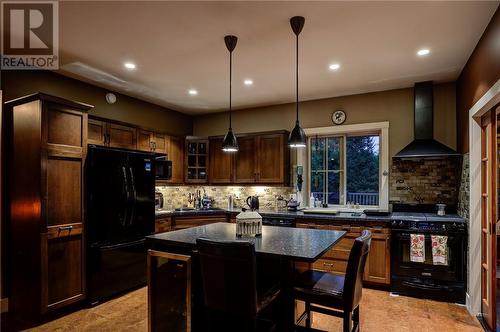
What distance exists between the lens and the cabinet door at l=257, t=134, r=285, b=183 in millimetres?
5019

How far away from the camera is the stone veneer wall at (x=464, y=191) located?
3.42m

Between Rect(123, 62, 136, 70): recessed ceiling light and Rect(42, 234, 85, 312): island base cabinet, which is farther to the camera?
Rect(123, 62, 136, 70): recessed ceiling light

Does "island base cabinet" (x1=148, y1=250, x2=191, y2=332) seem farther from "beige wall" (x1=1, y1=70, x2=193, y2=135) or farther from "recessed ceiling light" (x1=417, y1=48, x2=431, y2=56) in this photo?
"recessed ceiling light" (x1=417, y1=48, x2=431, y2=56)

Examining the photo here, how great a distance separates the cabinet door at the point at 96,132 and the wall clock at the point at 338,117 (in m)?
3.50

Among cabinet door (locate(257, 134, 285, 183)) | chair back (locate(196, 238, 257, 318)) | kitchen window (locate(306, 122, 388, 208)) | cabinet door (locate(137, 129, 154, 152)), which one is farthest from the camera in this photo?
cabinet door (locate(257, 134, 285, 183))

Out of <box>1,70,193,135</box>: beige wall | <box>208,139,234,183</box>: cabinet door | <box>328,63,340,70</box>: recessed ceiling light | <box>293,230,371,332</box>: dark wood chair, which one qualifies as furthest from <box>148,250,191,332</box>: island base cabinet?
<box>208,139,234,183</box>: cabinet door

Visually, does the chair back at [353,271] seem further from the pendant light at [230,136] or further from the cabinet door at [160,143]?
the cabinet door at [160,143]

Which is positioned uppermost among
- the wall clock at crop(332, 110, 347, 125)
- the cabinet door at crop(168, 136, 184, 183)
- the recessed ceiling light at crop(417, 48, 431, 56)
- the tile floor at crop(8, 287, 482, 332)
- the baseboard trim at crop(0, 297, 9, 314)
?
the recessed ceiling light at crop(417, 48, 431, 56)

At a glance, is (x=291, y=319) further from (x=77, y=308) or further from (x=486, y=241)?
(x=77, y=308)

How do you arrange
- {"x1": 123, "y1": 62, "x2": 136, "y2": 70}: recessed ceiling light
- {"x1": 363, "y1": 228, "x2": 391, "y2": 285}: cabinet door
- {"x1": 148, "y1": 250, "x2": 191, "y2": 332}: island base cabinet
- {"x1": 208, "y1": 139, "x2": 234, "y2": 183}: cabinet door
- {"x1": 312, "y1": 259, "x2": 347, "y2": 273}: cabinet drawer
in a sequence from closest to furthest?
{"x1": 148, "y1": 250, "x2": 191, "y2": 332}: island base cabinet < {"x1": 123, "y1": 62, "x2": 136, "y2": 70}: recessed ceiling light < {"x1": 363, "y1": 228, "x2": 391, "y2": 285}: cabinet door < {"x1": 312, "y1": 259, "x2": 347, "y2": 273}: cabinet drawer < {"x1": 208, "y1": 139, "x2": 234, "y2": 183}: cabinet door

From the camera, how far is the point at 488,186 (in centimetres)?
293

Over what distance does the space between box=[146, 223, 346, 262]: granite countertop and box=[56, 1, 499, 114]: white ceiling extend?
1.86 m

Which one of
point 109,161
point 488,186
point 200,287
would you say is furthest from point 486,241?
point 109,161

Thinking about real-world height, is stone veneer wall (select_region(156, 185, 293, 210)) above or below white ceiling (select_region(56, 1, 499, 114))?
below
